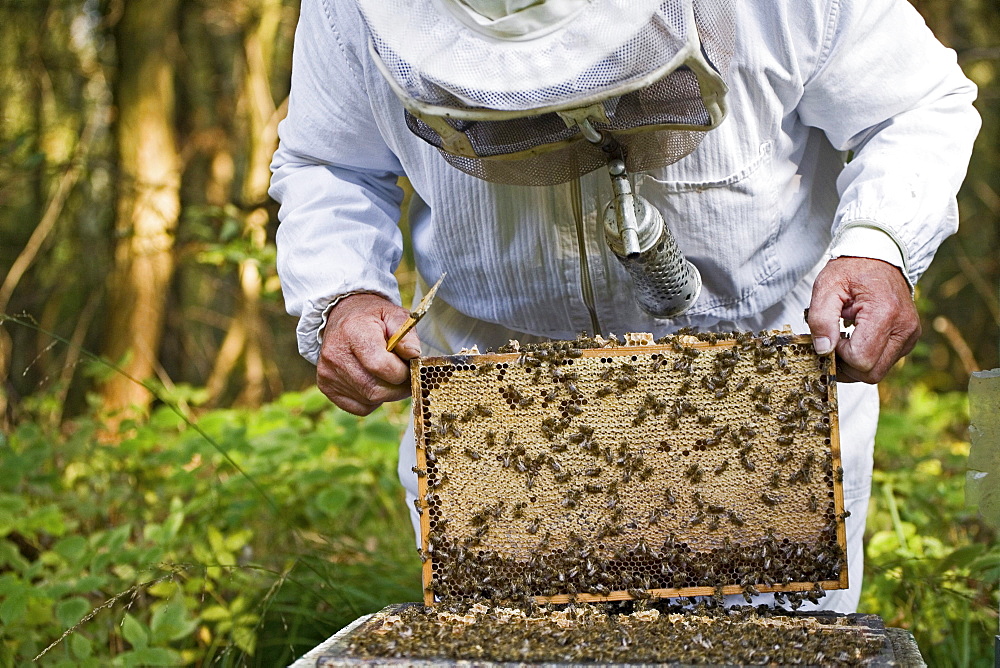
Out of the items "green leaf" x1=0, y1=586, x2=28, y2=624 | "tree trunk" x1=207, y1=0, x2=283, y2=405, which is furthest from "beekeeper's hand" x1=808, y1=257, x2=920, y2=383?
"tree trunk" x1=207, y1=0, x2=283, y2=405

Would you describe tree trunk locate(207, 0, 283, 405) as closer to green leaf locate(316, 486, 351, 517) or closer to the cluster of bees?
green leaf locate(316, 486, 351, 517)

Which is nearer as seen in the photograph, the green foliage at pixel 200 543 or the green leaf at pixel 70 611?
the green leaf at pixel 70 611

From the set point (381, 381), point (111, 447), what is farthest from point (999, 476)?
point (111, 447)

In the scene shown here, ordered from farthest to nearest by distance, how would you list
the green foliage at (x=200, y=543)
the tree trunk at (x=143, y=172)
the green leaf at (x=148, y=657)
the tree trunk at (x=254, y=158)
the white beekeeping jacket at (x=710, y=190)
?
the tree trunk at (x=254, y=158) < the tree trunk at (x=143, y=172) < the green foliage at (x=200, y=543) < the green leaf at (x=148, y=657) < the white beekeeping jacket at (x=710, y=190)

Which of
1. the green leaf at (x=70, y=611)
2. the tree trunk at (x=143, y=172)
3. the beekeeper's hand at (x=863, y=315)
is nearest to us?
the beekeeper's hand at (x=863, y=315)

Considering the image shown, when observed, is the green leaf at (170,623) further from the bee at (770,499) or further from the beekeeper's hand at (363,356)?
the bee at (770,499)

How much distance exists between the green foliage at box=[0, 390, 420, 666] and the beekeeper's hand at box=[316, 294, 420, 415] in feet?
2.14

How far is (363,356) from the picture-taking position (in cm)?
201

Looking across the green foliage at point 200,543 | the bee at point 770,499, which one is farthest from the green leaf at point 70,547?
the bee at point 770,499

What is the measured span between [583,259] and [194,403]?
3.23m

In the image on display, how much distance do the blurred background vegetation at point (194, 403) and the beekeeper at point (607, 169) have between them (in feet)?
2.44

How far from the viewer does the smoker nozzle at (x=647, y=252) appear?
186 centimetres

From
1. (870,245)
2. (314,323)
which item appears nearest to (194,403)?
(314,323)

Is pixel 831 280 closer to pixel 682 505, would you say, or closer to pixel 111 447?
pixel 682 505
